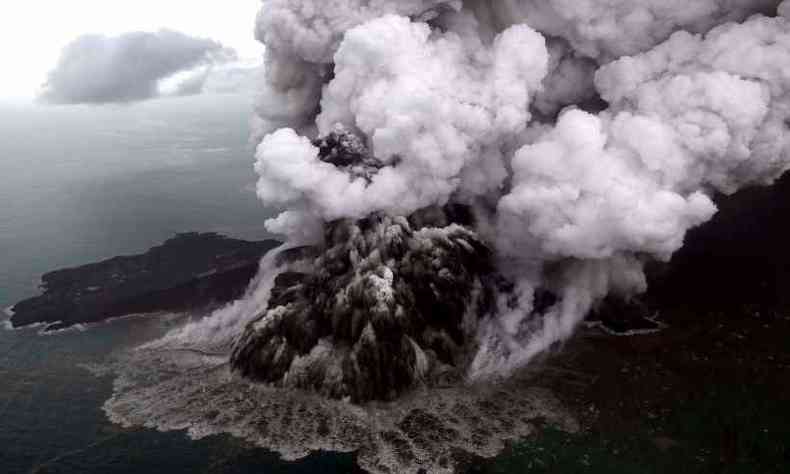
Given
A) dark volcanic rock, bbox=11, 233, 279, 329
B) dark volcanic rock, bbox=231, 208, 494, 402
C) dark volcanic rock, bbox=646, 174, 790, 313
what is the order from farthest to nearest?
dark volcanic rock, bbox=11, 233, 279, 329
dark volcanic rock, bbox=646, 174, 790, 313
dark volcanic rock, bbox=231, 208, 494, 402

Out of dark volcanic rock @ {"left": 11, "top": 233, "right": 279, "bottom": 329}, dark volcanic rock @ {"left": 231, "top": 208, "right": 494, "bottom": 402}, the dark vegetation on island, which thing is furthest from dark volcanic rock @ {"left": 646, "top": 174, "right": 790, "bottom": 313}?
dark volcanic rock @ {"left": 11, "top": 233, "right": 279, "bottom": 329}

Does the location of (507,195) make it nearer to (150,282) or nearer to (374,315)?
(374,315)

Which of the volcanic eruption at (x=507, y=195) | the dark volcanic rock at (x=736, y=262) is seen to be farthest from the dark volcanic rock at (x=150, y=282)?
the dark volcanic rock at (x=736, y=262)

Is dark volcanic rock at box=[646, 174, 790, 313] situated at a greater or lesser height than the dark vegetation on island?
greater

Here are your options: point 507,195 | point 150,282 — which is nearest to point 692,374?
point 507,195

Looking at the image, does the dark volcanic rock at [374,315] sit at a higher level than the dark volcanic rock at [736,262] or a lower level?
lower

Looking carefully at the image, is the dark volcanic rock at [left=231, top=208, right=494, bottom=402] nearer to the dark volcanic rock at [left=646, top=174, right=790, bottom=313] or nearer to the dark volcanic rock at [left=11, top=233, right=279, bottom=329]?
the dark volcanic rock at [left=11, top=233, right=279, bottom=329]

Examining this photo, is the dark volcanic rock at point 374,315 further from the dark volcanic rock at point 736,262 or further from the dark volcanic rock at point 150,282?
the dark volcanic rock at point 736,262
